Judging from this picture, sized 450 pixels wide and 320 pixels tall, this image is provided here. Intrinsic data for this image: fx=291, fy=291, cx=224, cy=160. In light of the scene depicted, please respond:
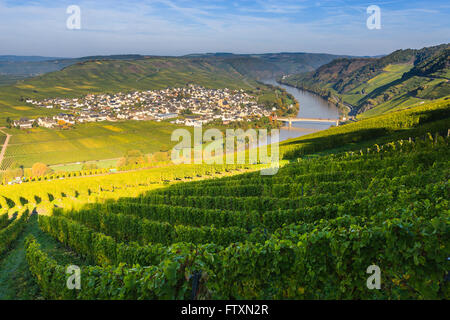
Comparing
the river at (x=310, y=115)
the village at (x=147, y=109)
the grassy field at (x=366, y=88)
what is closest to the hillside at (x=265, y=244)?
the river at (x=310, y=115)

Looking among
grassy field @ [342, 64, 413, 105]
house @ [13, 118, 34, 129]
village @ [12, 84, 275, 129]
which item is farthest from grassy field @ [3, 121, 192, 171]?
grassy field @ [342, 64, 413, 105]

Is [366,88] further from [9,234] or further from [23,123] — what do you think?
[9,234]

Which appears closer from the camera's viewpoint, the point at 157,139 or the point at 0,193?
the point at 0,193

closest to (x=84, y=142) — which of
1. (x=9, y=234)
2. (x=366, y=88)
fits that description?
(x=9, y=234)

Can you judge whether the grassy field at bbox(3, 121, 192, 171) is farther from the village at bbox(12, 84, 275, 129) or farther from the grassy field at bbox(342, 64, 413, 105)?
the grassy field at bbox(342, 64, 413, 105)
